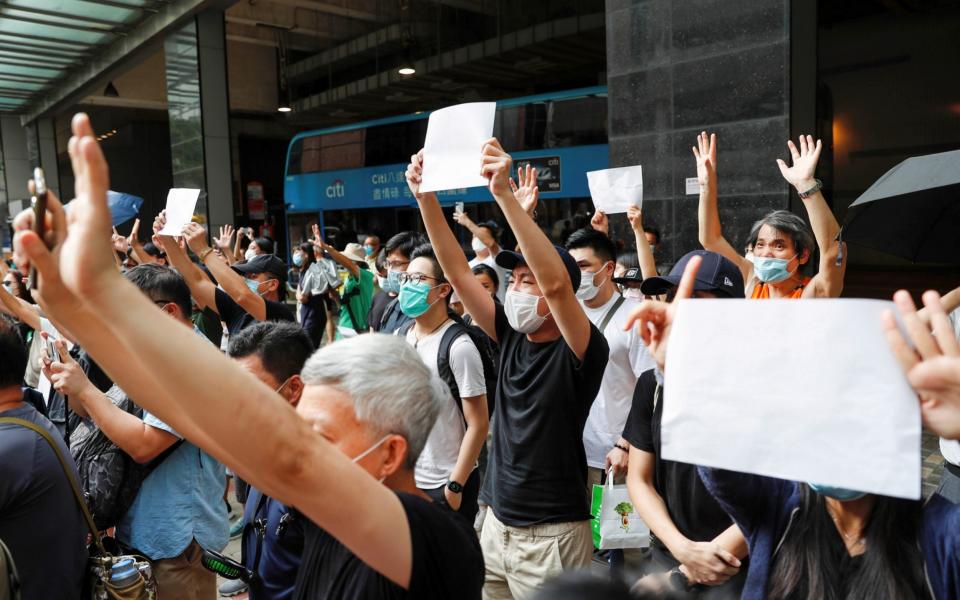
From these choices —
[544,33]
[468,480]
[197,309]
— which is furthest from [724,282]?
[544,33]

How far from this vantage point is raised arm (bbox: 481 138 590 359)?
219 centimetres

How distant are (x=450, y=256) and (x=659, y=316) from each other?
152 cm

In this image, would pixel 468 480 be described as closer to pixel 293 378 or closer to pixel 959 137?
pixel 293 378

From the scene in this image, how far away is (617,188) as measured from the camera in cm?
457

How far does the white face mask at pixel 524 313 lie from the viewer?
2.66 m

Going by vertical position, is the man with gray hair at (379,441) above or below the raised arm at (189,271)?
below

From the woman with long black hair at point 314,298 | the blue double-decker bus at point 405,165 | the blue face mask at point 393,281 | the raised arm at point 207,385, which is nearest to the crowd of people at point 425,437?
the raised arm at point 207,385

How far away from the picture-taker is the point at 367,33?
19.7 m

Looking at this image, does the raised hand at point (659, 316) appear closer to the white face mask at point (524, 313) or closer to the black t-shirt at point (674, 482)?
the black t-shirt at point (674, 482)

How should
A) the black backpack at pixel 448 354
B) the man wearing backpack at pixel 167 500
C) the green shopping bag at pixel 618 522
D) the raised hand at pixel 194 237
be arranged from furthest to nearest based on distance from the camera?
the raised hand at pixel 194 237 → the black backpack at pixel 448 354 → the green shopping bag at pixel 618 522 → the man wearing backpack at pixel 167 500

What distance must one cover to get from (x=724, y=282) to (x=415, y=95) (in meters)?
19.4

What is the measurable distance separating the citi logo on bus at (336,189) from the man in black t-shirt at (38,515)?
13830 mm

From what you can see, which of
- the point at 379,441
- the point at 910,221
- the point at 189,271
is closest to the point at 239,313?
the point at 189,271

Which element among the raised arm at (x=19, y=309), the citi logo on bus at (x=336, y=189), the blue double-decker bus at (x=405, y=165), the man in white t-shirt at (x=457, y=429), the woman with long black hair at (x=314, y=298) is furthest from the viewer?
the citi logo on bus at (x=336, y=189)
